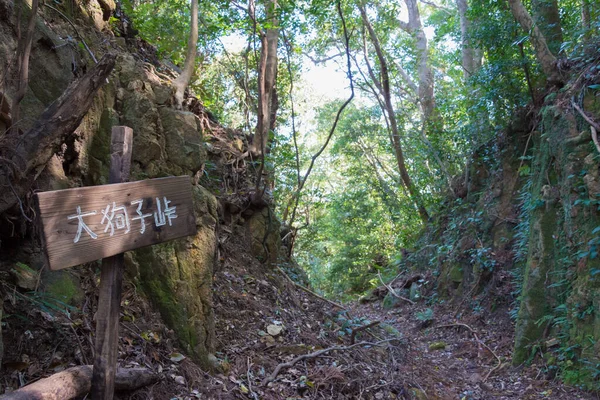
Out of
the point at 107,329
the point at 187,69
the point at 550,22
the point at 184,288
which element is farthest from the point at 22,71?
the point at 550,22

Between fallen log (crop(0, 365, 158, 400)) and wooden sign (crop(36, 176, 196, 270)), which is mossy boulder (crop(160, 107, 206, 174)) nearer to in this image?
wooden sign (crop(36, 176, 196, 270))

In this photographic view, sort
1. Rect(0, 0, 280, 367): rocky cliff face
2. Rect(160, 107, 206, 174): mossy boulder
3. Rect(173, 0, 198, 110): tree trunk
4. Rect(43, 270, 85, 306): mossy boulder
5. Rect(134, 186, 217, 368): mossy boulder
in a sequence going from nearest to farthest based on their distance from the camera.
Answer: Rect(43, 270, 85, 306): mossy boulder
Rect(0, 0, 280, 367): rocky cliff face
Rect(134, 186, 217, 368): mossy boulder
Rect(160, 107, 206, 174): mossy boulder
Rect(173, 0, 198, 110): tree trunk

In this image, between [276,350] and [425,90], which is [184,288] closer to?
[276,350]

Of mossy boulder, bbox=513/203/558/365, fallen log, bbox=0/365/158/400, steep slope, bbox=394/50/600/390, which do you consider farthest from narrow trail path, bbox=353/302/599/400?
fallen log, bbox=0/365/158/400

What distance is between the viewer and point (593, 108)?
20.5 feet

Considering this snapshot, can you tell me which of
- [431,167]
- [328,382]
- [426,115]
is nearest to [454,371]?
[328,382]

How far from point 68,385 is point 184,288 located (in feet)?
6.06

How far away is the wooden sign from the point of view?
221cm

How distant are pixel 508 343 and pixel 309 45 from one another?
11736 mm

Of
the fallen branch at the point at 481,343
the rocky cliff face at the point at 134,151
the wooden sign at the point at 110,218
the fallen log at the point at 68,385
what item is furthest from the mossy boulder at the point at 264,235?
the wooden sign at the point at 110,218

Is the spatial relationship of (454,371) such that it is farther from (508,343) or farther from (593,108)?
(593,108)

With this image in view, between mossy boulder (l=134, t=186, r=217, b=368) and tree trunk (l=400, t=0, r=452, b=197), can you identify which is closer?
mossy boulder (l=134, t=186, r=217, b=368)

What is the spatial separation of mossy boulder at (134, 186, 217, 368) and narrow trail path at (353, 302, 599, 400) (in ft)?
8.51

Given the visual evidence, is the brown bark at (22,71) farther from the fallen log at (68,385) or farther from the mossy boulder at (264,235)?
the mossy boulder at (264,235)
